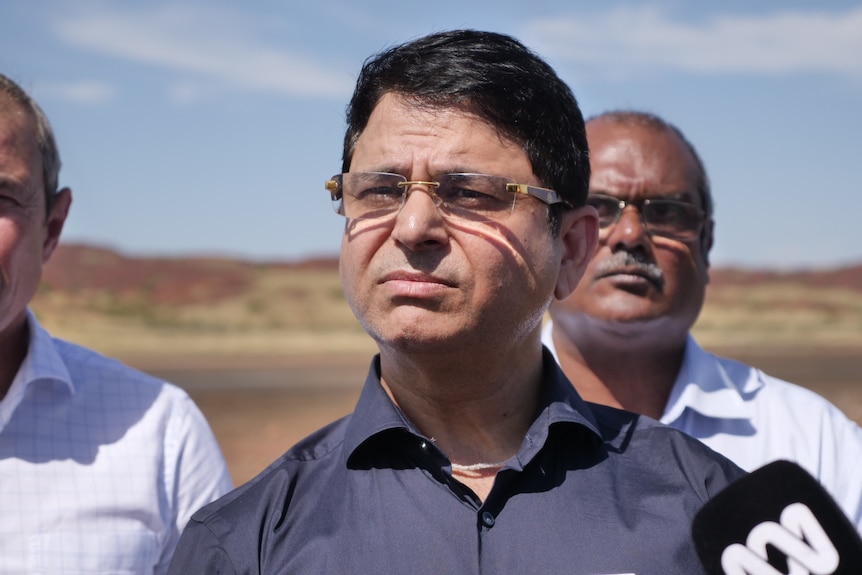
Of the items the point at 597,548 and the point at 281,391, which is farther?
the point at 281,391

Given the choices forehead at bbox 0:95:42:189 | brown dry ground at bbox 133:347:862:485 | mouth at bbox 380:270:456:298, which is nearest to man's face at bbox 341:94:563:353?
mouth at bbox 380:270:456:298

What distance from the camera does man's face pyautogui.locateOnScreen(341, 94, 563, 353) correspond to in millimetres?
2352

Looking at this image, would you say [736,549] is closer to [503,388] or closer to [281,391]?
[503,388]

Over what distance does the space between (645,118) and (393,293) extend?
7.45 ft

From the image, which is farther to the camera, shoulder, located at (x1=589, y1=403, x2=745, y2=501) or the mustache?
the mustache

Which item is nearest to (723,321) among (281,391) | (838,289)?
(838,289)

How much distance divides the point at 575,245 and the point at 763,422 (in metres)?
1.43

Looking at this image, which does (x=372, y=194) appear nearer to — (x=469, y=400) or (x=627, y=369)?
(x=469, y=400)

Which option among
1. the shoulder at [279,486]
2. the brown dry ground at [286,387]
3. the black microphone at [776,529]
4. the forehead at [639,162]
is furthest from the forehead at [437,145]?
the brown dry ground at [286,387]

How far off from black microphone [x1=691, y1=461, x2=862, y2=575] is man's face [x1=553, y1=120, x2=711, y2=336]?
5.85ft

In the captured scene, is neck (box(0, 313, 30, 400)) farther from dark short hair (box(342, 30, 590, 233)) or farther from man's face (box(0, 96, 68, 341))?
dark short hair (box(342, 30, 590, 233))

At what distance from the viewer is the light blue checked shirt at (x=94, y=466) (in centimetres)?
307

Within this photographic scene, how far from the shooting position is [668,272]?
157 inches

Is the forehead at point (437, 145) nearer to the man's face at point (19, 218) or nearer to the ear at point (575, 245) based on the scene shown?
the ear at point (575, 245)
